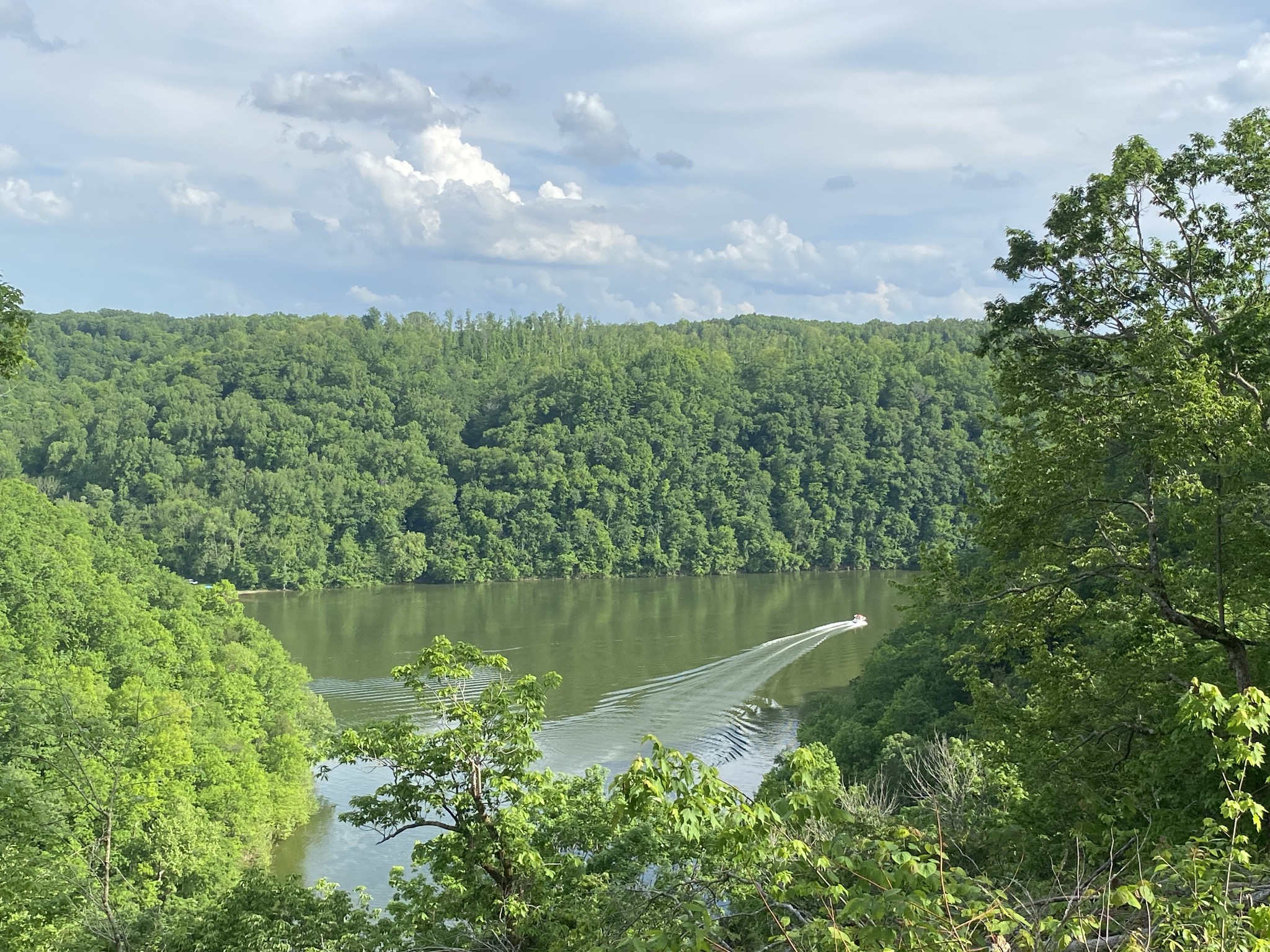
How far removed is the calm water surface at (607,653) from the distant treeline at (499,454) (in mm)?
6024

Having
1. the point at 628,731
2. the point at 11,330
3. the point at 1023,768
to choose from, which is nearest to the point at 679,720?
the point at 628,731

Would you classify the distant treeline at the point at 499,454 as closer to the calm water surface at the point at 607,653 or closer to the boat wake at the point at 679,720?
the calm water surface at the point at 607,653

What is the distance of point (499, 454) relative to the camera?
90.4m

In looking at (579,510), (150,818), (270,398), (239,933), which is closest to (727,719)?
(150,818)

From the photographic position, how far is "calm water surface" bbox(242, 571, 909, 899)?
101 feet

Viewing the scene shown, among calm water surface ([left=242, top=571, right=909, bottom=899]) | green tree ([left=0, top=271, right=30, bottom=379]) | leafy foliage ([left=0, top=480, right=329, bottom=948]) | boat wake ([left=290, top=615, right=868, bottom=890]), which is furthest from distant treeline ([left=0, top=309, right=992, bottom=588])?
green tree ([left=0, top=271, right=30, bottom=379])

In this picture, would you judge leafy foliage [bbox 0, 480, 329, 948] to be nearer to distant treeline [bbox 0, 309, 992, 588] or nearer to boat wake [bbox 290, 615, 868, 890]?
boat wake [bbox 290, 615, 868, 890]

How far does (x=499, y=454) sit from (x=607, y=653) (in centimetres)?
4524

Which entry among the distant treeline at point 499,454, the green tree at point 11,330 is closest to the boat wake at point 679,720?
the green tree at point 11,330

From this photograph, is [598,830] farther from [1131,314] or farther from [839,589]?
[839,589]

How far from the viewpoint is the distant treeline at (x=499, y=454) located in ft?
265

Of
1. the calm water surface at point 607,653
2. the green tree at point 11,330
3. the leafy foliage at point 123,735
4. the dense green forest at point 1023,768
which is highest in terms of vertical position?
the green tree at point 11,330

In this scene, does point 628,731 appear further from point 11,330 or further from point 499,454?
point 499,454

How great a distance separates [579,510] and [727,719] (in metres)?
51.2
